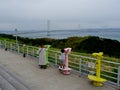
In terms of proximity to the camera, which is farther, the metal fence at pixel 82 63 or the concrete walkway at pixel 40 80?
the metal fence at pixel 82 63

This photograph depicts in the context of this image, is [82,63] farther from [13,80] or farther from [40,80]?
[13,80]

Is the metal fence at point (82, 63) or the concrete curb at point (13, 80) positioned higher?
the metal fence at point (82, 63)

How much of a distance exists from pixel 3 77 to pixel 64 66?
97.3 inches

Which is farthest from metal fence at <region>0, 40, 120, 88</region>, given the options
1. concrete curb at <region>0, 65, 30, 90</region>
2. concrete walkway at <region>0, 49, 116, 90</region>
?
concrete curb at <region>0, 65, 30, 90</region>

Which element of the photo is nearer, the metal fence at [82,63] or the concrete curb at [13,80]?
the concrete curb at [13,80]

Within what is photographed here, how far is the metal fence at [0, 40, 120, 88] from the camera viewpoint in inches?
354

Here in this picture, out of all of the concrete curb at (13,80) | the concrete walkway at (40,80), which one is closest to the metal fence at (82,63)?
the concrete walkway at (40,80)

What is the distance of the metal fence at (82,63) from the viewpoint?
29.5 ft

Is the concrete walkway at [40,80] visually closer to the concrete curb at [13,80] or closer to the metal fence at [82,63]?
the concrete curb at [13,80]

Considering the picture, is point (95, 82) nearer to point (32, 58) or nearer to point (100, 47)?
point (32, 58)

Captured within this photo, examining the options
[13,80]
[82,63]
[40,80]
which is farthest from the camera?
[82,63]

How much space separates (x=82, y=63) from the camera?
454 inches

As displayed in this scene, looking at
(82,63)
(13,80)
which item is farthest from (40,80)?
(82,63)

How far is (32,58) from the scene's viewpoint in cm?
1470
